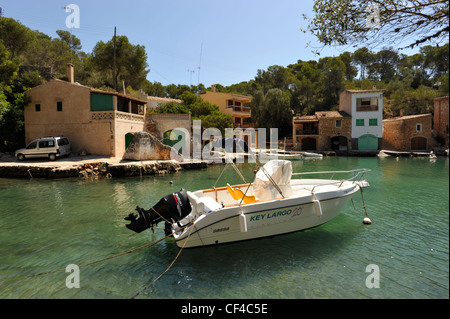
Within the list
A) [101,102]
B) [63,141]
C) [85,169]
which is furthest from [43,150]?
[101,102]

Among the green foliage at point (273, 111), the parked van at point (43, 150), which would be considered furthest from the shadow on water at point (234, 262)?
the green foliage at point (273, 111)

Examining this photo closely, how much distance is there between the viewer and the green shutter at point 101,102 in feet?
77.8

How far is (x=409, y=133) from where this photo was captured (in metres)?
38.0

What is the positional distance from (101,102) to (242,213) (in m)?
21.8

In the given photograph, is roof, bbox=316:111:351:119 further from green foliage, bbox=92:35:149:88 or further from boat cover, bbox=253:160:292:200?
boat cover, bbox=253:160:292:200

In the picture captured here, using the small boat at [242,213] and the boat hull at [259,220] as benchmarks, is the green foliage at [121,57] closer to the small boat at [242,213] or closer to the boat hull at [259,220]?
the small boat at [242,213]

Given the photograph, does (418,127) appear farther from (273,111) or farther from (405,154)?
(273,111)

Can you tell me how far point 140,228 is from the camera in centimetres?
639

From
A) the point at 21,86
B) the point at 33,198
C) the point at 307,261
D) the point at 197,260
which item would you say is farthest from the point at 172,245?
the point at 21,86

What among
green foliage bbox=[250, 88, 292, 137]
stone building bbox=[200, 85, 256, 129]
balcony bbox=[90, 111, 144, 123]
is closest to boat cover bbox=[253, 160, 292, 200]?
balcony bbox=[90, 111, 144, 123]

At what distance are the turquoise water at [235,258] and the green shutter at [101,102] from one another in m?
14.8

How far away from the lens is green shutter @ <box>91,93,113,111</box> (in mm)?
23703
